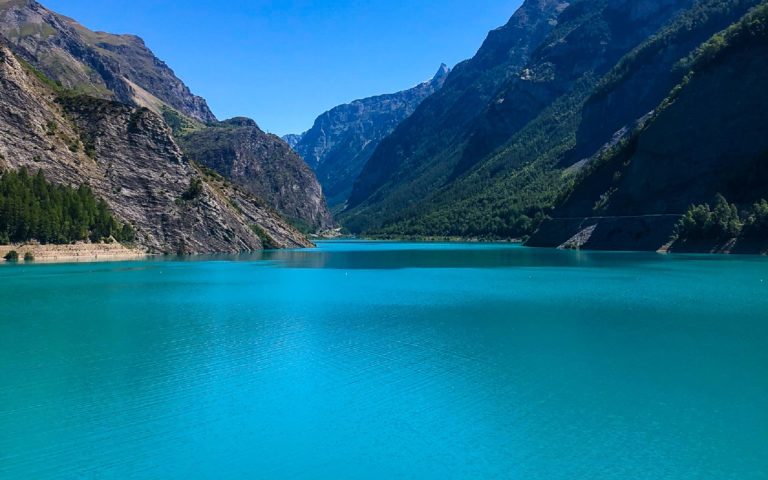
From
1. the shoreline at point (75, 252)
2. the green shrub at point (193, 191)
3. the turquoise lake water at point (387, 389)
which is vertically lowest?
the turquoise lake water at point (387, 389)

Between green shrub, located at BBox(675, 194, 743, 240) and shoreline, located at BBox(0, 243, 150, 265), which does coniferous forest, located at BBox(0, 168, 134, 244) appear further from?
green shrub, located at BBox(675, 194, 743, 240)

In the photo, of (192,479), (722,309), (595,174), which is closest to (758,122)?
(595,174)

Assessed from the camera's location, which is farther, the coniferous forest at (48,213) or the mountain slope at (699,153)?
the mountain slope at (699,153)

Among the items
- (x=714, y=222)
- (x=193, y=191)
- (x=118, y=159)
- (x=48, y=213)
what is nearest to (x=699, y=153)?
(x=714, y=222)

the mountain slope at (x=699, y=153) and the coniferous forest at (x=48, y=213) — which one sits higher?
the mountain slope at (x=699, y=153)

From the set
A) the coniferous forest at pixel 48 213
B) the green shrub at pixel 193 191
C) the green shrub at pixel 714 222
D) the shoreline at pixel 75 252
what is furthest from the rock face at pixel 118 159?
the green shrub at pixel 714 222

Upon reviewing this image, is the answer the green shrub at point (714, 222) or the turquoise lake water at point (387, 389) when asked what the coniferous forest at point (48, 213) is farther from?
the green shrub at point (714, 222)

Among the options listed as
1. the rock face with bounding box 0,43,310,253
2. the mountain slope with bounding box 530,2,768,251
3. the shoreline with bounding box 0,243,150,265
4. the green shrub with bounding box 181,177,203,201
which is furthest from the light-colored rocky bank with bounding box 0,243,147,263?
the mountain slope with bounding box 530,2,768,251
